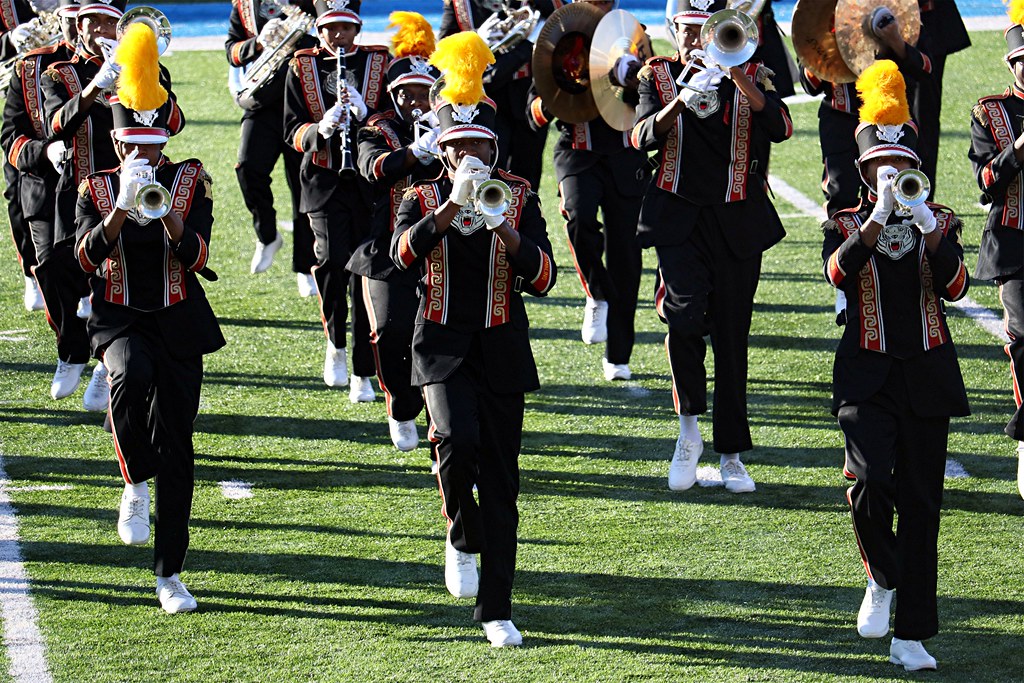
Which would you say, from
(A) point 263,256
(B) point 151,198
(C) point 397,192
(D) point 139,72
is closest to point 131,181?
(B) point 151,198

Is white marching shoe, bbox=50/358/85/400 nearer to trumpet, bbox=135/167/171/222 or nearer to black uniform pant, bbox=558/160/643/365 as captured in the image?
black uniform pant, bbox=558/160/643/365

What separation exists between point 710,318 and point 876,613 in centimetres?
195

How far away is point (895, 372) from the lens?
597 centimetres

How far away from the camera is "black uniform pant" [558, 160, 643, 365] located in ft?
29.4

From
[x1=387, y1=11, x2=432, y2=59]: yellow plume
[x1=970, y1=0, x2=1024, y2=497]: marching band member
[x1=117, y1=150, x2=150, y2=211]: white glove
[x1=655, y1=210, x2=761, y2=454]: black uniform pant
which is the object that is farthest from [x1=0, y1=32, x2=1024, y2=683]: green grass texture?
[x1=387, y1=11, x2=432, y2=59]: yellow plume

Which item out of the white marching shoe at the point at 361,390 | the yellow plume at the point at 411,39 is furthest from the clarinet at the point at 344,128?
the white marching shoe at the point at 361,390

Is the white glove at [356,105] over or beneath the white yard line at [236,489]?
over

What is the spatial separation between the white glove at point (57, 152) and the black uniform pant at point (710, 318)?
2993mm

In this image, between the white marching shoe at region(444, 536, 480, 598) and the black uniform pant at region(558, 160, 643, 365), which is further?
the black uniform pant at region(558, 160, 643, 365)

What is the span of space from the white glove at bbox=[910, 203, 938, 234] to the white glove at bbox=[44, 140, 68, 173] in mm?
4448

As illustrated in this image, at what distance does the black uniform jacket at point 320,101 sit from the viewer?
854 centimetres

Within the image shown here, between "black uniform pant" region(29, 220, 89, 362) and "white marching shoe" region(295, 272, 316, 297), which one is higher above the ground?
"black uniform pant" region(29, 220, 89, 362)

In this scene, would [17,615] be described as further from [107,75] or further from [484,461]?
[107,75]

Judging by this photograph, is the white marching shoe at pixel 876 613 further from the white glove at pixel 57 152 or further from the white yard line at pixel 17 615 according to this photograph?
the white glove at pixel 57 152
